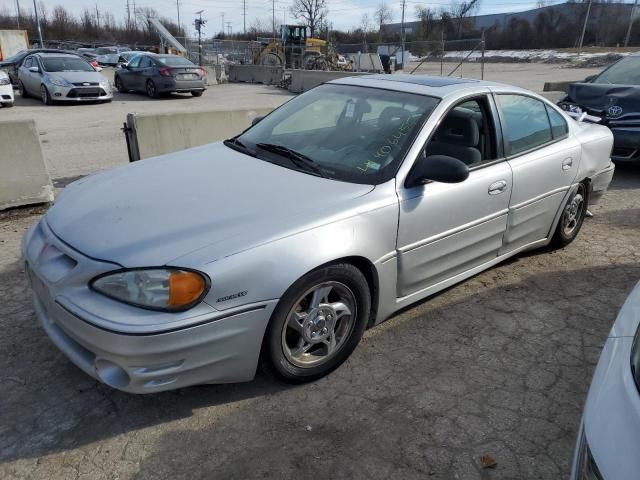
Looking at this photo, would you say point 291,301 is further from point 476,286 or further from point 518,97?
point 518,97

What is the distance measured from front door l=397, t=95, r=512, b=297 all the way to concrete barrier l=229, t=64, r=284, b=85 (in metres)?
21.8

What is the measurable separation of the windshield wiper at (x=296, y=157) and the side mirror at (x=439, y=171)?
1.75 ft

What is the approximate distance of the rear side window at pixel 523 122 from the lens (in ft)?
12.4

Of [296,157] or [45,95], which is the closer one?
[296,157]

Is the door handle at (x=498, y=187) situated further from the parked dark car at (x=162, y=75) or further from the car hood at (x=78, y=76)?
the parked dark car at (x=162, y=75)

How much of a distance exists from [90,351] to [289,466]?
1.07 meters

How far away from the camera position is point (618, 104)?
23.6ft

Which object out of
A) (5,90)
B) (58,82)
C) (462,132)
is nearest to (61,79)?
(58,82)

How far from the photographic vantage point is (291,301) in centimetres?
254

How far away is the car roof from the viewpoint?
3498mm

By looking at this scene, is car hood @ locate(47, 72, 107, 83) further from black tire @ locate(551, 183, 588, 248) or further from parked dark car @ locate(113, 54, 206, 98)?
black tire @ locate(551, 183, 588, 248)

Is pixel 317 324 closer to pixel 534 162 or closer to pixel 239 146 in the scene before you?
pixel 239 146

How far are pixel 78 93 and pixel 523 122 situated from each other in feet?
47.0

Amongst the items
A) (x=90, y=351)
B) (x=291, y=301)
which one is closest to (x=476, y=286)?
(x=291, y=301)
